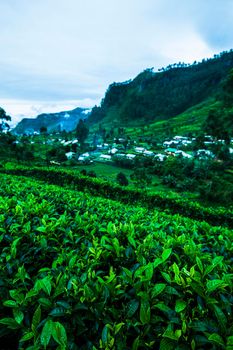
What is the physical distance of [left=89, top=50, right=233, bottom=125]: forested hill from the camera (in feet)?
541

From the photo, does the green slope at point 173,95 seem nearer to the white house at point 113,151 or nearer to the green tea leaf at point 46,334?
the white house at point 113,151

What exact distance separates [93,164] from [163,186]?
28123mm

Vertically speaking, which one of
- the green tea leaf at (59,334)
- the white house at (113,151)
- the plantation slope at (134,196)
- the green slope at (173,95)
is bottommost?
the white house at (113,151)

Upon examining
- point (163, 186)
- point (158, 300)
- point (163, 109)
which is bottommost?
point (163, 186)

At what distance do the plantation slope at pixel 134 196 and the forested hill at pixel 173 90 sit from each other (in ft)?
480

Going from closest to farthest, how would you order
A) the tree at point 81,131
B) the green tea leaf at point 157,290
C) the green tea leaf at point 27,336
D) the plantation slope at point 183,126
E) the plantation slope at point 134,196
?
the green tea leaf at point 27,336
the green tea leaf at point 157,290
the plantation slope at point 134,196
the tree at point 81,131
the plantation slope at point 183,126

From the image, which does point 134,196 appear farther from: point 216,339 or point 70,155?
point 70,155

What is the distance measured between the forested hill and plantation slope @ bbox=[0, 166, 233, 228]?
146272mm

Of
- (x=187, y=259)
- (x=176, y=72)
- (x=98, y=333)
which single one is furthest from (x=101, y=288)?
(x=176, y=72)

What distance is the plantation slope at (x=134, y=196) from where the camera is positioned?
39.1 ft

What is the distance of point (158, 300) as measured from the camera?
1961 mm

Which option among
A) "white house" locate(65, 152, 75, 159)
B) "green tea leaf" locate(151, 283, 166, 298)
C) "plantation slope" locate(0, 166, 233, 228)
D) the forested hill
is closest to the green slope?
the forested hill

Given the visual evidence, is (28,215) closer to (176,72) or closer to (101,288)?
(101,288)

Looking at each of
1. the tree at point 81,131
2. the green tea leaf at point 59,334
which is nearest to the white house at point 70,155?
the tree at point 81,131
